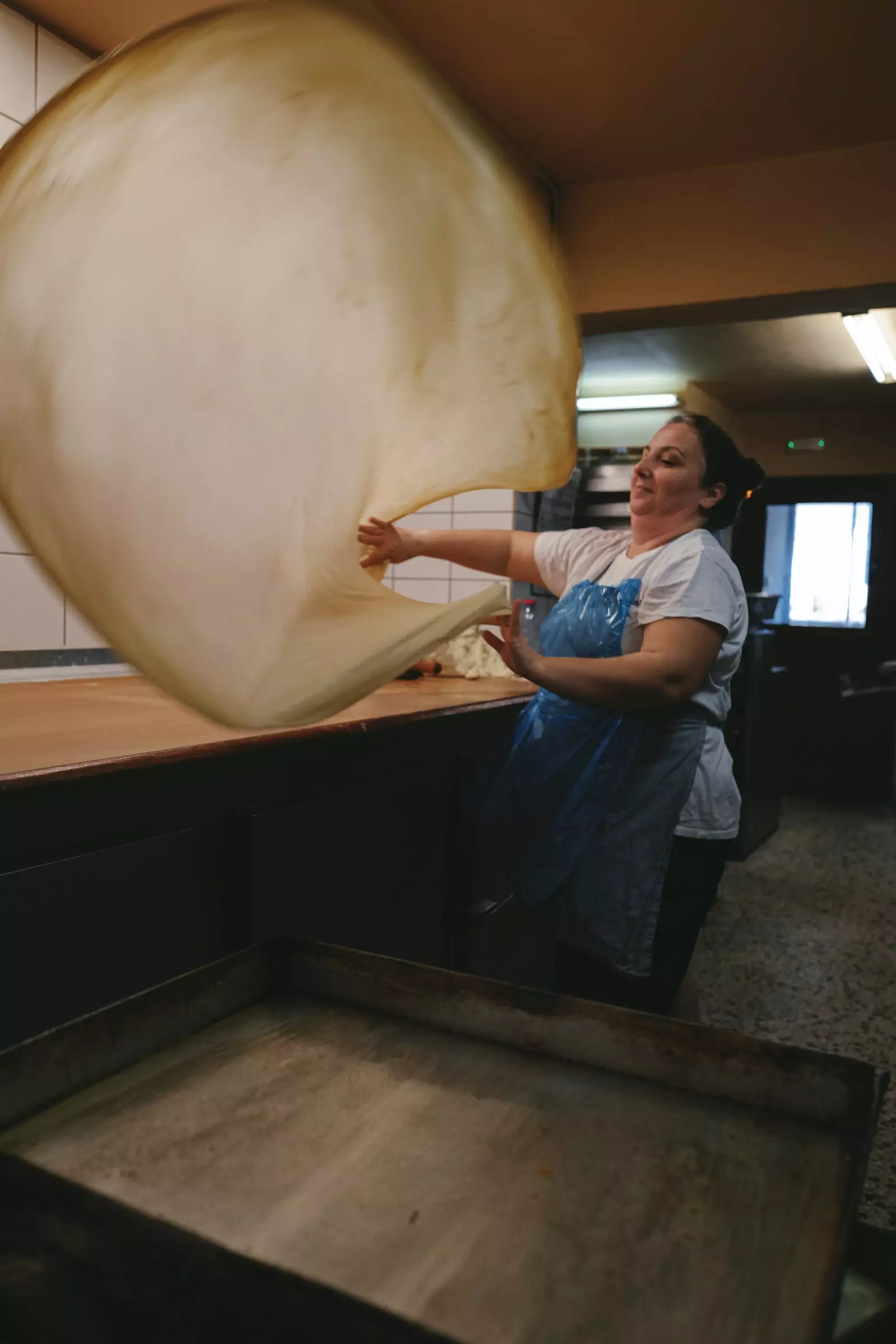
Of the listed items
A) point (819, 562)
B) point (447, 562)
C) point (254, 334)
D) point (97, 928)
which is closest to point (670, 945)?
point (97, 928)

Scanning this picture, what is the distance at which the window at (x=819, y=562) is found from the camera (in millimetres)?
6484

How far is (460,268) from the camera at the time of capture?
42cm

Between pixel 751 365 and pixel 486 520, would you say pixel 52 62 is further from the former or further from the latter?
pixel 751 365

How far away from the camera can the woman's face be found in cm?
145

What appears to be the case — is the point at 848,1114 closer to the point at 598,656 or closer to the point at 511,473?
the point at 511,473

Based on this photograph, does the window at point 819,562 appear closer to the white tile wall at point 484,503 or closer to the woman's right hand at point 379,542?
the white tile wall at point 484,503

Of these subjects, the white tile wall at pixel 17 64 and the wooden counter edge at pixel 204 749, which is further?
the white tile wall at pixel 17 64

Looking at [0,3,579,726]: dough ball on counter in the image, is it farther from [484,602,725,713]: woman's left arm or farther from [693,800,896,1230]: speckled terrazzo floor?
[693,800,896,1230]: speckled terrazzo floor

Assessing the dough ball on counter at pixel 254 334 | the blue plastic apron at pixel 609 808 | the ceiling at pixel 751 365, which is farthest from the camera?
the ceiling at pixel 751 365

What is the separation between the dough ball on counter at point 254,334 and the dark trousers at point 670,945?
4.22 feet

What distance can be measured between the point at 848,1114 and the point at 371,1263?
0.96ft

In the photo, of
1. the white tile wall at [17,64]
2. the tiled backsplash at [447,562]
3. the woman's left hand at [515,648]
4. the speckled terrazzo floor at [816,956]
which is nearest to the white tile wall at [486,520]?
the tiled backsplash at [447,562]

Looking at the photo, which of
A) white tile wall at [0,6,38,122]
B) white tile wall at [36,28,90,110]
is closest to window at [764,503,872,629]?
white tile wall at [36,28,90,110]

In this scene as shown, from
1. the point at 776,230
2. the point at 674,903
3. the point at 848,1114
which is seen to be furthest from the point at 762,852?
the point at 848,1114
